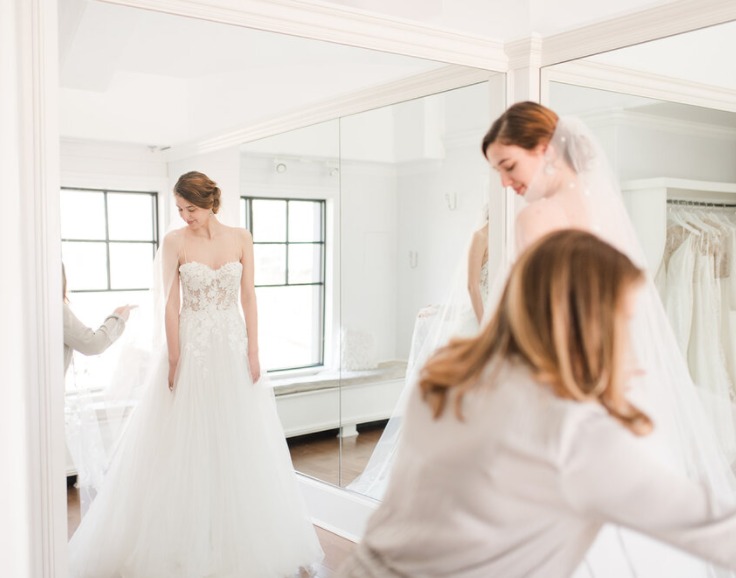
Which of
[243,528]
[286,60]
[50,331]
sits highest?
[286,60]

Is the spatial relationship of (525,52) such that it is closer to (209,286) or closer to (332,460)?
(209,286)

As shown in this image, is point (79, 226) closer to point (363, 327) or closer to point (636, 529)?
point (363, 327)

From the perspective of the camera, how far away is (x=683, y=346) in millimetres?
3018

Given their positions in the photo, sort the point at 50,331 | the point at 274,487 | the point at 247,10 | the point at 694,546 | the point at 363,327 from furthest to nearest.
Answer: the point at 363,327 → the point at 274,487 → the point at 247,10 → the point at 50,331 → the point at 694,546

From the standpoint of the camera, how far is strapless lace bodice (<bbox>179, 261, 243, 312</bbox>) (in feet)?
8.65

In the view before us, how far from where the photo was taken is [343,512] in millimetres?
3434

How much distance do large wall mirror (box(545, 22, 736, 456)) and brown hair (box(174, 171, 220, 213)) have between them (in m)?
1.43

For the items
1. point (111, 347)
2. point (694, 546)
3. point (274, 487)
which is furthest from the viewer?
point (274, 487)

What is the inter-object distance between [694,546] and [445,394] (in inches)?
15.7

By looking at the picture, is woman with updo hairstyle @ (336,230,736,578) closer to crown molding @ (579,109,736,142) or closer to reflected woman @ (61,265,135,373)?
reflected woman @ (61,265,135,373)

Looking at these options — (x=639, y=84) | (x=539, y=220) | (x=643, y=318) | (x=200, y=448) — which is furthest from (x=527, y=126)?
(x=200, y=448)

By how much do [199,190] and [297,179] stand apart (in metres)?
0.48

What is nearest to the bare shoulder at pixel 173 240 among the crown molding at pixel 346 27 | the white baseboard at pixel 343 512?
the crown molding at pixel 346 27

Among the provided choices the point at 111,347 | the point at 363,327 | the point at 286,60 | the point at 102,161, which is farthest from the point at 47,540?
the point at 286,60
